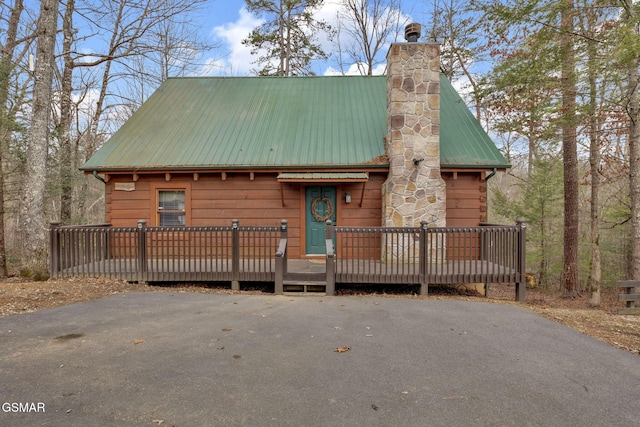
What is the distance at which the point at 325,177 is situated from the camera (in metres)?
8.07

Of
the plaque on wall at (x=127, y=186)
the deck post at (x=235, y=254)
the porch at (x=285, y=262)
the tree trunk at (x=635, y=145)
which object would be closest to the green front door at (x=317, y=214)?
the porch at (x=285, y=262)

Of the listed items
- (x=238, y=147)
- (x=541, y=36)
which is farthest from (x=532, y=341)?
(x=238, y=147)

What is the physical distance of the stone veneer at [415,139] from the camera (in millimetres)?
7898

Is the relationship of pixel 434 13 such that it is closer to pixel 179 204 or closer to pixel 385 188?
pixel 385 188

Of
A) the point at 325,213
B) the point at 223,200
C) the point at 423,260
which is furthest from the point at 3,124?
the point at 423,260

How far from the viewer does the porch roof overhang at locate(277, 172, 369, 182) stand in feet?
26.0

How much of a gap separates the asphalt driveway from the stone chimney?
3.31 meters

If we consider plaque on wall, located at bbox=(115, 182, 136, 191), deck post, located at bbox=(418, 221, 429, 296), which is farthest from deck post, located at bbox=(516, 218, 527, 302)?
plaque on wall, located at bbox=(115, 182, 136, 191)

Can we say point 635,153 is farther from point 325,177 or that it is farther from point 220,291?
point 220,291

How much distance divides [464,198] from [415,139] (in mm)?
2217

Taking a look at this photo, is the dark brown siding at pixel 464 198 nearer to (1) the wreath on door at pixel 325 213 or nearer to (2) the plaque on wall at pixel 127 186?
(1) the wreath on door at pixel 325 213

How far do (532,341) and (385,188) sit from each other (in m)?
4.76

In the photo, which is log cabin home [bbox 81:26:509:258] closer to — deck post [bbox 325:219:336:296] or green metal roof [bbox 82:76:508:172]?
green metal roof [bbox 82:76:508:172]

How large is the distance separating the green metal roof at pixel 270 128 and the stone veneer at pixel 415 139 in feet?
2.21
